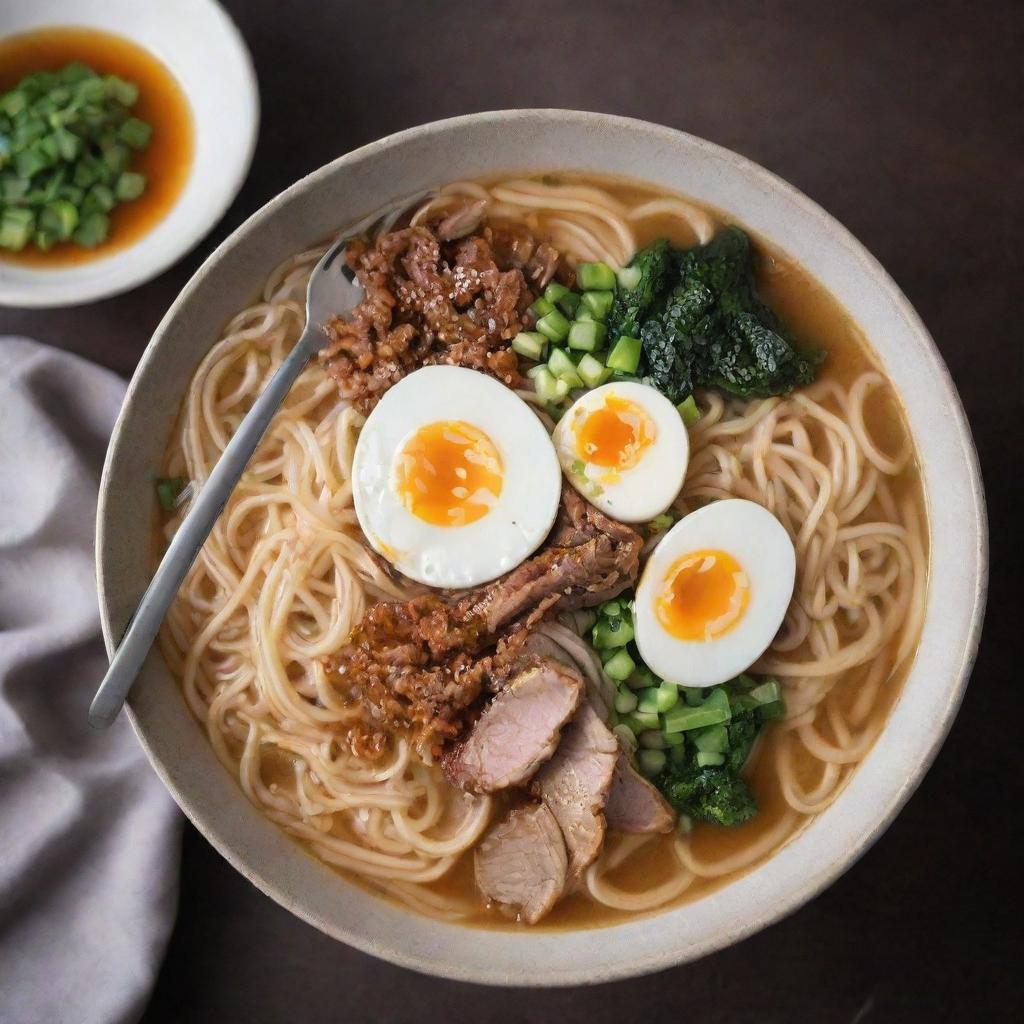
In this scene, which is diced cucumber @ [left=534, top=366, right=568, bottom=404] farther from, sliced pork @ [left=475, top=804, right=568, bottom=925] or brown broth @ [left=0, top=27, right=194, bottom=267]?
brown broth @ [left=0, top=27, right=194, bottom=267]

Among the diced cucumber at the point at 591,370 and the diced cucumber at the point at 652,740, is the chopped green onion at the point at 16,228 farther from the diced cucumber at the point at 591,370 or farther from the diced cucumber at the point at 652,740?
the diced cucumber at the point at 652,740

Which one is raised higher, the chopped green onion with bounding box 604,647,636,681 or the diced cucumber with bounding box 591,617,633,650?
the diced cucumber with bounding box 591,617,633,650

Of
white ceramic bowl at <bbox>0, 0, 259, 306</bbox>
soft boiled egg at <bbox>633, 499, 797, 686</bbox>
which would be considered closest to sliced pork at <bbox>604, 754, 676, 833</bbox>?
soft boiled egg at <bbox>633, 499, 797, 686</bbox>

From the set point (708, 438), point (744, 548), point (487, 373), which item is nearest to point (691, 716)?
point (744, 548)

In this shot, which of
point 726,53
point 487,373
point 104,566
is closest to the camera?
point 104,566

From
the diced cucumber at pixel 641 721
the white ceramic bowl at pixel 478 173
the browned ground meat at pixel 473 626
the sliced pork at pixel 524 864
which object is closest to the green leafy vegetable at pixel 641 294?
the white ceramic bowl at pixel 478 173

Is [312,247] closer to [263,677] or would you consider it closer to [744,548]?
[263,677]

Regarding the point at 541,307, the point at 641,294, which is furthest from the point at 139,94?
the point at 641,294
